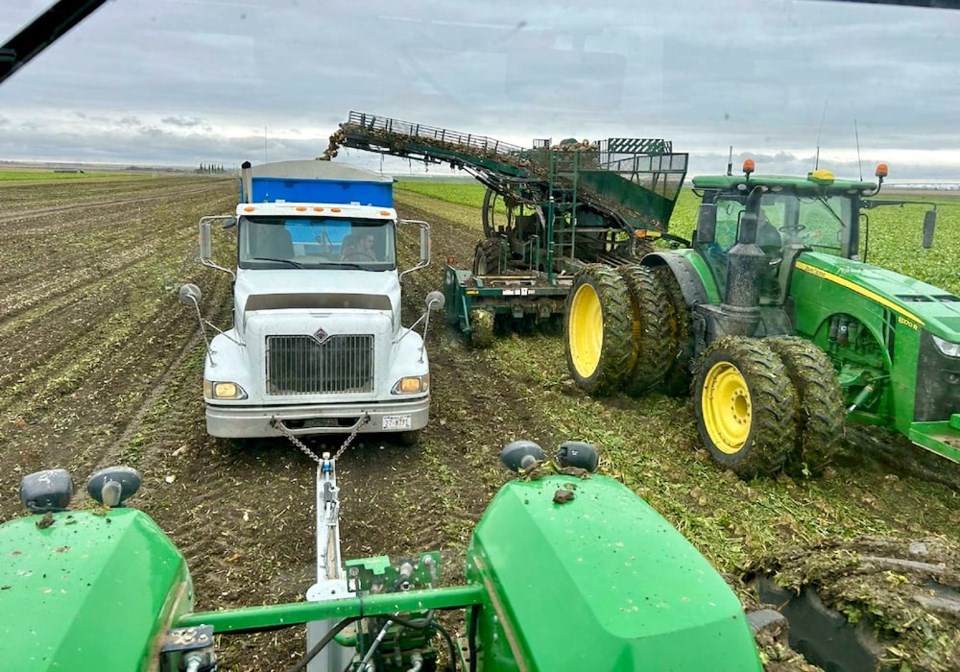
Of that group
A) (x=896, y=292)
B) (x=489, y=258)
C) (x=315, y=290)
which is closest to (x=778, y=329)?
(x=896, y=292)

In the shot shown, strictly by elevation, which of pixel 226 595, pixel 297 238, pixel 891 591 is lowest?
pixel 226 595

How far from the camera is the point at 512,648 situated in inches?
78.4

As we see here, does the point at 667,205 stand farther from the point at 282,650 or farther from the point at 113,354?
the point at 282,650

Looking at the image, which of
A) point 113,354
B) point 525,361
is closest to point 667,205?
point 525,361

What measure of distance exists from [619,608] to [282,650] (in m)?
2.45

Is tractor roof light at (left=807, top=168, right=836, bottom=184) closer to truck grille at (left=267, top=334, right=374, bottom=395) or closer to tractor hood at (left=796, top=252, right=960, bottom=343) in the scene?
tractor hood at (left=796, top=252, right=960, bottom=343)

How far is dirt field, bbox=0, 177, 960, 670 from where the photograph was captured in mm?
4715

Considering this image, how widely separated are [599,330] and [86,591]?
7.02 metres

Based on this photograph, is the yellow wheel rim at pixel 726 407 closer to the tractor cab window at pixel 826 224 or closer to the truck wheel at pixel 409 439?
the tractor cab window at pixel 826 224

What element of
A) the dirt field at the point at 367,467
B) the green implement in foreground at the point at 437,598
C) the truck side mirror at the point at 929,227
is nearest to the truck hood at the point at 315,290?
the dirt field at the point at 367,467

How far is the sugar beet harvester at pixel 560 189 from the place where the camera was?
1324 centimetres

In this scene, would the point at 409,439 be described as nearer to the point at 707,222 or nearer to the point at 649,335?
the point at 649,335

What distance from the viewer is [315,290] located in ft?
21.1

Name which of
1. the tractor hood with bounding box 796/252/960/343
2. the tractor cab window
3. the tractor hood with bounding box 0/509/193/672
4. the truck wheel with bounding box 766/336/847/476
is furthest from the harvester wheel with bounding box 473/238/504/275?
the tractor hood with bounding box 0/509/193/672
